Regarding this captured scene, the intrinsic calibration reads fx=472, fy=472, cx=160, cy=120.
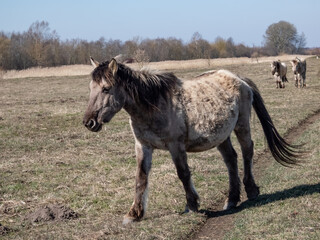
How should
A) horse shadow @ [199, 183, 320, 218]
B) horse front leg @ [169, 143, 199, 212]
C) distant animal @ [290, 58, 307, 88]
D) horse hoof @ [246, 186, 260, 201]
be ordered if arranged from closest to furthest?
horse front leg @ [169, 143, 199, 212] → horse shadow @ [199, 183, 320, 218] → horse hoof @ [246, 186, 260, 201] → distant animal @ [290, 58, 307, 88]

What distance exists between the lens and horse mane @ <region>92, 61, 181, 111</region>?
605 cm

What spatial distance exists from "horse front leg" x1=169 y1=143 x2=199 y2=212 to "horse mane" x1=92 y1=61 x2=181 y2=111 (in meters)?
0.63

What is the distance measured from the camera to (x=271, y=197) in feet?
23.7

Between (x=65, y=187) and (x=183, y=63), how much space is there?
47092 mm

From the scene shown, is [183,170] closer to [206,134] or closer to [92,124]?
[206,134]

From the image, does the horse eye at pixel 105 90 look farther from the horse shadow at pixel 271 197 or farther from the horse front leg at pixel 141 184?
the horse shadow at pixel 271 197

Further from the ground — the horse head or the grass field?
the horse head

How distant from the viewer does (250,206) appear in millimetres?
6918

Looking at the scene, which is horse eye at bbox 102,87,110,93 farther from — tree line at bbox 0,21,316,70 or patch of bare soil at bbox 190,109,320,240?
tree line at bbox 0,21,316,70

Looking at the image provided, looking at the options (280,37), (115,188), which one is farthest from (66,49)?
(115,188)

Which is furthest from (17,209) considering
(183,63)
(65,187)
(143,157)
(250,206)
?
(183,63)

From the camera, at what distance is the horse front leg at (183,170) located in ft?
20.8

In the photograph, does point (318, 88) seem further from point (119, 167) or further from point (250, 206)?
point (250, 206)

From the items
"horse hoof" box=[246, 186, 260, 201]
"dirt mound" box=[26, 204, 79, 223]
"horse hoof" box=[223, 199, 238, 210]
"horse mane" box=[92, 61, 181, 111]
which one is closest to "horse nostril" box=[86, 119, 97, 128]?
"horse mane" box=[92, 61, 181, 111]
